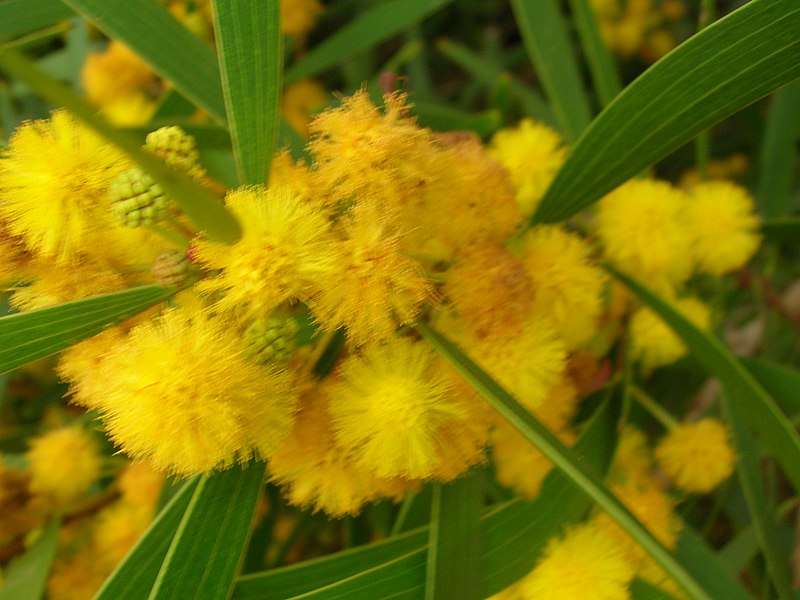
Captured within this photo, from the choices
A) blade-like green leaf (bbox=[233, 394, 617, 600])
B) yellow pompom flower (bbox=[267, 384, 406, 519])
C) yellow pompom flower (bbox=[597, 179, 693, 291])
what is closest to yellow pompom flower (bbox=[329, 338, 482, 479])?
yellow pompom flower (bbox=[267, 384, 406, 519])

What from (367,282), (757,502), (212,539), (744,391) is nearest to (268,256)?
(367,282)

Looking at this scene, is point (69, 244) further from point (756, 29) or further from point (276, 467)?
point (756, 29)

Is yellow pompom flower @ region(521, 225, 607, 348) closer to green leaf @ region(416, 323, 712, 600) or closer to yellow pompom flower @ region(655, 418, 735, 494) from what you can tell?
green leaf @ region(416, 323, 712, 600)

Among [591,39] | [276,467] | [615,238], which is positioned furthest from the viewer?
[591,39]

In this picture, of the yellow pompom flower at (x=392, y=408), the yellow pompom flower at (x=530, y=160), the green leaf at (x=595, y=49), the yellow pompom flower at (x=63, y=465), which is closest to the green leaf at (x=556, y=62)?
the green leaf at (x=595, y=49)

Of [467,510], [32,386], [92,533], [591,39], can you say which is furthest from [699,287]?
[32,386]

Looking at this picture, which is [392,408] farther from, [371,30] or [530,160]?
[371,30]
